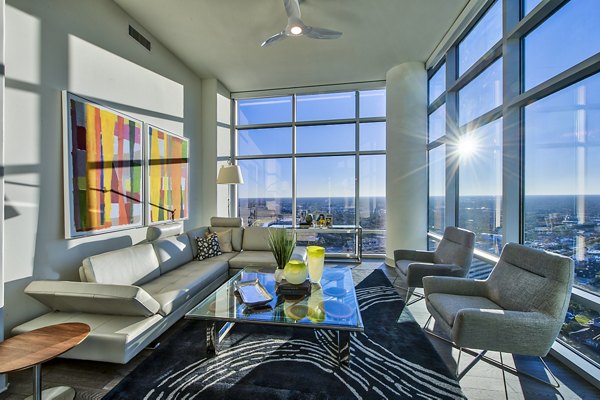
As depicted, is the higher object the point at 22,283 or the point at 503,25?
the point at 503,25

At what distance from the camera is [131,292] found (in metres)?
1.90

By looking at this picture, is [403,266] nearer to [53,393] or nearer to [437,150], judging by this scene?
[437,150]

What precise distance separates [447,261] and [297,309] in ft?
7.06

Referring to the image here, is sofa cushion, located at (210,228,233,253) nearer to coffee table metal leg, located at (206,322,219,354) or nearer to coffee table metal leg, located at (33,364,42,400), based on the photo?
coffee table metal leg, located at (206,322,219,354)

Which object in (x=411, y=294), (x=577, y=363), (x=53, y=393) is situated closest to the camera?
(x=53, y=393)

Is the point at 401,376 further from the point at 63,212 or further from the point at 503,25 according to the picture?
the point at 503,25

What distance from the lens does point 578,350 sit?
1.95 m

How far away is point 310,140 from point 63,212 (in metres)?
4.20

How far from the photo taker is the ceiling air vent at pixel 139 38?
10.8ft

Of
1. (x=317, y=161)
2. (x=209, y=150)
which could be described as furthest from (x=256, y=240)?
(x=317, y=161)

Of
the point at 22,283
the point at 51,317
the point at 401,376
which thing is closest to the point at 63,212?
the point at 22,283

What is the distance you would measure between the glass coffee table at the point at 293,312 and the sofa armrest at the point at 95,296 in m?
0.39

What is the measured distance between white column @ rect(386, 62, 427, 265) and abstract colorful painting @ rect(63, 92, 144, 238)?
4138 mm

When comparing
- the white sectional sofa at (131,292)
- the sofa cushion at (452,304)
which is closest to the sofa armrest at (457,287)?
the sofa cushion at (452,304)
